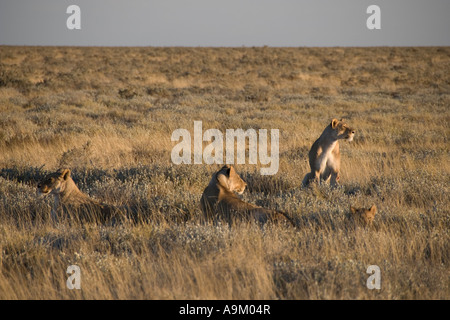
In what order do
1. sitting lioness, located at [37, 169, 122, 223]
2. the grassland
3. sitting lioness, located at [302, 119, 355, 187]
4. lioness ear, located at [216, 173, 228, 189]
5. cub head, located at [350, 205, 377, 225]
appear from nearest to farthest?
the grassland < cub head, located at [350, 205, 377, 225] < sitting lioness, located at [37, 169, 122, 223] < lioness ear, located at [216, 173, 228, 189] < sitting lioness, located at [302, 119, 355, 187]

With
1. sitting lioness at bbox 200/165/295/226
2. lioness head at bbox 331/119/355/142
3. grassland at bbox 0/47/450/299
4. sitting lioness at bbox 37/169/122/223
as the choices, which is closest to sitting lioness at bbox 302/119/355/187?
lioness head at bbox 331/119/355/142

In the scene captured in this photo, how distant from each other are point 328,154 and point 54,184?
465 centimetres

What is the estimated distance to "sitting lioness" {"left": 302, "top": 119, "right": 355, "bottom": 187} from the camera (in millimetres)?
7535

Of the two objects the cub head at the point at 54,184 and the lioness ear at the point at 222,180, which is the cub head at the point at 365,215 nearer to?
the lioness ear at the point at 222,180

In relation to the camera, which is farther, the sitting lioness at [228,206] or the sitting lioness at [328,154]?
the sitting lioness at [328,154]

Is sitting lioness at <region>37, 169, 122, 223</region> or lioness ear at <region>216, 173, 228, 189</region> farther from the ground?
lioness ear at <region>216, 173, 228, 189</region>

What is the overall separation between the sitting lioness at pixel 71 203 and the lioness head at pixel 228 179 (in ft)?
5.01

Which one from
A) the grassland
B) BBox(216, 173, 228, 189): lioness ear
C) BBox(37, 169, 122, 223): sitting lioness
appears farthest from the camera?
BBox(216, 173, 228, 189): lioness ear

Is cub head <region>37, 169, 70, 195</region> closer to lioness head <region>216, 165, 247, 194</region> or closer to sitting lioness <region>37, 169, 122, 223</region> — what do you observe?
sitting lioness <region>37, 169, 122, 223</region>

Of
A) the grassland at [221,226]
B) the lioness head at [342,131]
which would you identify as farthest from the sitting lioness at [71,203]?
the lioness head at [342,131]

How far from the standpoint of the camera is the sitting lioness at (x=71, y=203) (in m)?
5.85

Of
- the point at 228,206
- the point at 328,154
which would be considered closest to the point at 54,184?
the point at 228,206
